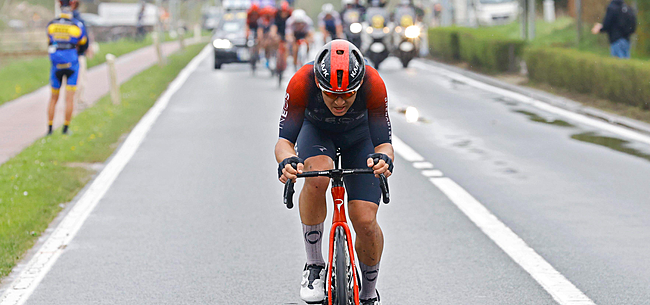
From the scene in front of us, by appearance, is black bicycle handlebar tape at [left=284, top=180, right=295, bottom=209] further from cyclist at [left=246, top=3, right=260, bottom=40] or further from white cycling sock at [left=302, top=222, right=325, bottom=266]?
cyclist at [left=246, top=3, right=260, bottom=40]

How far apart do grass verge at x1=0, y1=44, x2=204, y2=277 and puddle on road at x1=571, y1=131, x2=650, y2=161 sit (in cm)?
631

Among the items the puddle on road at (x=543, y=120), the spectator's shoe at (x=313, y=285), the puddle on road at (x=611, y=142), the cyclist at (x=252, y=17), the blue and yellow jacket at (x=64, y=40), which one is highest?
the cyclist at (x=252, y=17)

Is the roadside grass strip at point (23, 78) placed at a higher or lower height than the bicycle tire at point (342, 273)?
higher

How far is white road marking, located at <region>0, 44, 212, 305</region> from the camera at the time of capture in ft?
19.7

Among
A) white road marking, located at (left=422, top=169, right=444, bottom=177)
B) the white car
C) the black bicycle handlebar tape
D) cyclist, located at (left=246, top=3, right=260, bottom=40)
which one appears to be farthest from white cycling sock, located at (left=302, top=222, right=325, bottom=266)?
the white car

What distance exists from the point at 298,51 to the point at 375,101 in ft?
62.7

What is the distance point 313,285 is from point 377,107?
3.23 ft

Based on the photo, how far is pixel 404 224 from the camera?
25.7ft

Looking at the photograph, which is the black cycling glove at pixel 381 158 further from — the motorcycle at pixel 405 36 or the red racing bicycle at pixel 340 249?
the motorcycle at pixel 405 36

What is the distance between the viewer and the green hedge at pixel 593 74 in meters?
14.7

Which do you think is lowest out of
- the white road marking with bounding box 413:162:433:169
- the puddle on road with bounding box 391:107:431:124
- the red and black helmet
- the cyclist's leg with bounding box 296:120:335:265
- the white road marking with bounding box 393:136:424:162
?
the white road marking with bounding box 413:162:433:169

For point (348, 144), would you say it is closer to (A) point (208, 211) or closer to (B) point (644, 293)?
(B) point (644, 293)

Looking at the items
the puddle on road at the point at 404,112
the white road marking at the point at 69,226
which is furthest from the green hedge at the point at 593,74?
the white road marking at the point at 69,226

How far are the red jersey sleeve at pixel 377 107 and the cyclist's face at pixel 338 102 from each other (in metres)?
0.12
